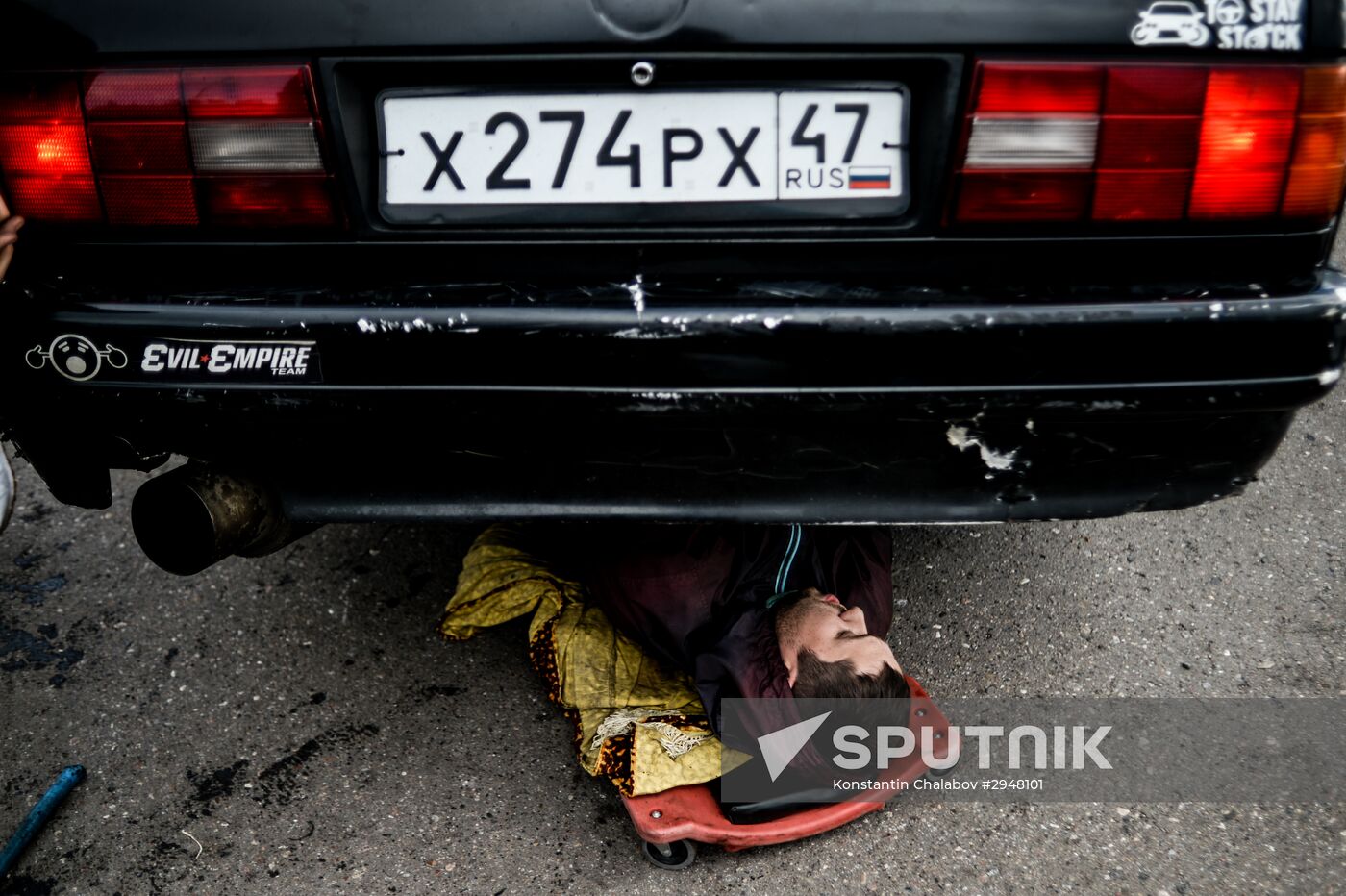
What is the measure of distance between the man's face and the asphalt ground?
0.91 feet

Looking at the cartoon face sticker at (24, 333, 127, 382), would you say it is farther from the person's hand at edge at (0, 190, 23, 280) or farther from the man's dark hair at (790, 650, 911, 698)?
the man's dark hair at (790, 650, 911, 698)

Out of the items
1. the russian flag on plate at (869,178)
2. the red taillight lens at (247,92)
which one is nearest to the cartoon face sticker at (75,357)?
the red taillight lens at (247,92)

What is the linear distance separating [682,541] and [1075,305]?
88 centimetres

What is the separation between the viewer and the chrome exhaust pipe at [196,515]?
1.73 meters

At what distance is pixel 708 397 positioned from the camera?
1574 mm

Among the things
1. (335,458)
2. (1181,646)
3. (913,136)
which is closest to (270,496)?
(335,458)

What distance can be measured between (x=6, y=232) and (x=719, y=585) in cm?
132

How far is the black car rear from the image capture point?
144cm

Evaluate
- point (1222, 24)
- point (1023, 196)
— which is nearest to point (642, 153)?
point (1023, 196)

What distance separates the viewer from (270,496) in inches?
72.0

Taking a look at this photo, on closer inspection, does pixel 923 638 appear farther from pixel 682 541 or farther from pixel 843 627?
pixel 682 541

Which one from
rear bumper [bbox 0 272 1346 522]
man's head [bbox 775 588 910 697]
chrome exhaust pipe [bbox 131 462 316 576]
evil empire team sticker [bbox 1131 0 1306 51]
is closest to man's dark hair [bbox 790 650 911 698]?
man's head [bbox 775 588 910 697]

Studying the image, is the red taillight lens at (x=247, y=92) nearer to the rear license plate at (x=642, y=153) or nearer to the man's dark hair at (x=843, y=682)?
the rear license plate at (x=642, y=153)

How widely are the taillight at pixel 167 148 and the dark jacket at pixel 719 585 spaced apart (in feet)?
2.56
